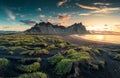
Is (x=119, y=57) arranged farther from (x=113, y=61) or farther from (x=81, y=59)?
(x=81, y=59)

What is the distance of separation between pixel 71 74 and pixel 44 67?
6801mm

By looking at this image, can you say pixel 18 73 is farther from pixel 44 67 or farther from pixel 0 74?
pixel 44 67

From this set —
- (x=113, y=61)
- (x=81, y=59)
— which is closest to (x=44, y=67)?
(x=81, y=59)

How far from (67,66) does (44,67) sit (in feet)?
16.7

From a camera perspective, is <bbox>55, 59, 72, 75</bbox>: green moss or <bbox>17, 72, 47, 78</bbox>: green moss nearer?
<bbox>17, 72, 47, 78</bbox>: green moss

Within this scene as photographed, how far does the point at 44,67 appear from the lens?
37.4 metres

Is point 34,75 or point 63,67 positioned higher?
point 63,67

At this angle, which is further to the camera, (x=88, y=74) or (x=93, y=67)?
(x=93, y=67)

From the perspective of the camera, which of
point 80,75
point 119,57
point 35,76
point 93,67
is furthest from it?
point 119,57

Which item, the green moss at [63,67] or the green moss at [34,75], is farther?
the green moss at [63,67]

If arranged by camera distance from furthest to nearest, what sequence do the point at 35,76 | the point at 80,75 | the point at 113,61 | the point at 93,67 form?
A: the point at 113,61
the point at 93,67
the point at 80,75
the point at 35,76

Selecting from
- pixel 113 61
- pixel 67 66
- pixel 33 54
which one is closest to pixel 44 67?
pixel 67 66

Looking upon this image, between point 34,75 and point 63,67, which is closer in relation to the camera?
point 34,75

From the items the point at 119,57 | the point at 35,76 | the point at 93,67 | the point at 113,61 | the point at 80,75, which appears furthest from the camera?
the point at 119,57
